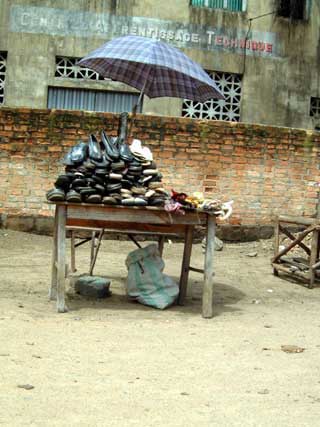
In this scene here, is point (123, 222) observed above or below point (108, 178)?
below

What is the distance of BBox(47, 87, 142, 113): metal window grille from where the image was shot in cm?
1473

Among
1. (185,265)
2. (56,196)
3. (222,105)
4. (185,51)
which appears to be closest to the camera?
(56,196)

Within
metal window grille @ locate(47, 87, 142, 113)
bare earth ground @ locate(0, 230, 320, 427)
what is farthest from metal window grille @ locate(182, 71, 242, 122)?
bare earth ground @ locate(0, 230, 320, 427)

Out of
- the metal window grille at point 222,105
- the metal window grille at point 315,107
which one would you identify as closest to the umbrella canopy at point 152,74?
the metal window grille at point 222,105

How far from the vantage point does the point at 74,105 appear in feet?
48.5

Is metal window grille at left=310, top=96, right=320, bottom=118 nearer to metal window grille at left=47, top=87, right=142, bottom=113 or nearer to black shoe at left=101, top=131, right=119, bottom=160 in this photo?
metal window grille at left=47, top=87, right=142, bottom=113

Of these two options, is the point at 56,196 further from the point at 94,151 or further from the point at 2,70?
the point at 2,70

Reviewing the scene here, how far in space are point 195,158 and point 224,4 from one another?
21.7 ft

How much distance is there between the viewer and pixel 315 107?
1636cm

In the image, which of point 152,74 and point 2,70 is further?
point 2,70

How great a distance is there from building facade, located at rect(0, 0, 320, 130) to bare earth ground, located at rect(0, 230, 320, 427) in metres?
8.14

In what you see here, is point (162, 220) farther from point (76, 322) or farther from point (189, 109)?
point (189, 109)

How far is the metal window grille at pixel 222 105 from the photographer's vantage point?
49.6 ft

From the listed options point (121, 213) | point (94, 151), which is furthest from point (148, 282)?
point (94, 151)
